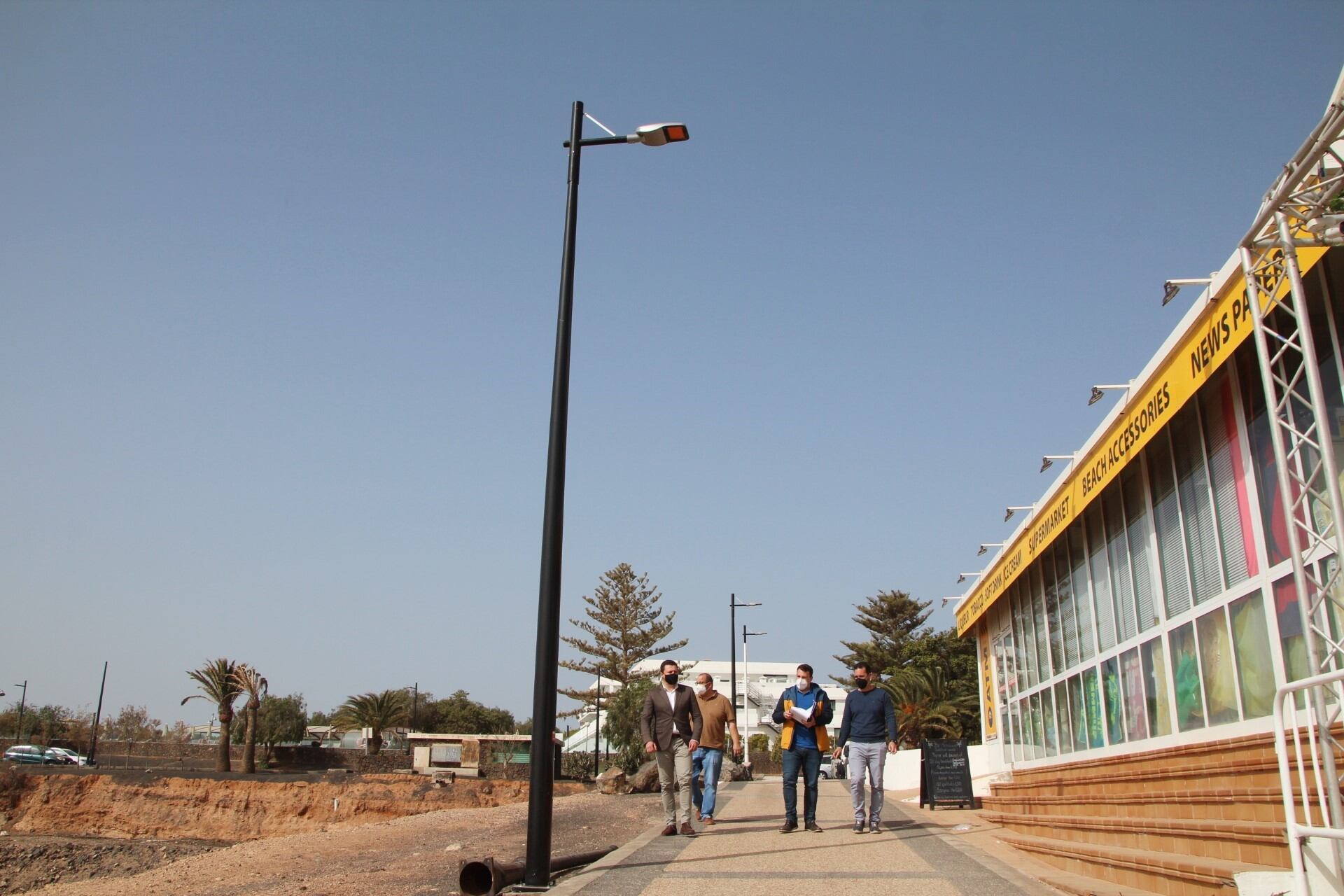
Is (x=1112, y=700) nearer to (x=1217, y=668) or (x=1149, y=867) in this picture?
(x=1217, y=668)

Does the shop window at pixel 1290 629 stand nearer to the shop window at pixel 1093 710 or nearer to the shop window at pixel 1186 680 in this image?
the shop window at pixel 1186 680

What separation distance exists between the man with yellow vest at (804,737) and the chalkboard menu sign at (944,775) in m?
5.48

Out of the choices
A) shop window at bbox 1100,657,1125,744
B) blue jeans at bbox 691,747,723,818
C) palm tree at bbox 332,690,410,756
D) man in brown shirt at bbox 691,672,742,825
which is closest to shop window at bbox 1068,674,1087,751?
shop window at bbox 1100,657,1125,744

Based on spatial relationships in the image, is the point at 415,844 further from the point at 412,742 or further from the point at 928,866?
the point at 412,742

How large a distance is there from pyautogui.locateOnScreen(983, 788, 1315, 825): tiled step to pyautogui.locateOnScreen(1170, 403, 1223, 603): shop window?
1.55 m

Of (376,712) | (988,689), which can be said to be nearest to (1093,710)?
(988,689)

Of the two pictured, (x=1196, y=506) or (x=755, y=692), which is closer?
(x=1196, y=506)

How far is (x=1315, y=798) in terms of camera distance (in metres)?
5.75

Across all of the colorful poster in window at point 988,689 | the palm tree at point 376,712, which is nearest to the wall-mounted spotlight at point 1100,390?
the colorful poster in window at point 988,689

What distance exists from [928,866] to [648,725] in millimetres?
3380

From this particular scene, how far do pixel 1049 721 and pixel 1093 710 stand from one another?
93.7 inches

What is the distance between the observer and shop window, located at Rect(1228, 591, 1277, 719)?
272 inches

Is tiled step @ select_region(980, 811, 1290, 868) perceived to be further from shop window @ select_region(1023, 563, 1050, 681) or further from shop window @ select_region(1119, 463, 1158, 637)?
shop window @ select_region(1023, 563, 1050, 681)

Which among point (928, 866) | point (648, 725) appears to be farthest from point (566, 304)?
point (928, 866)
